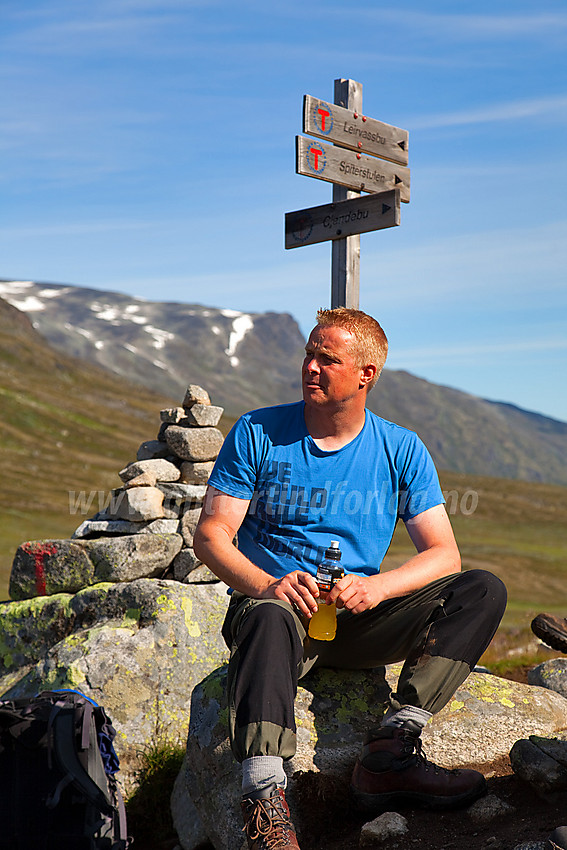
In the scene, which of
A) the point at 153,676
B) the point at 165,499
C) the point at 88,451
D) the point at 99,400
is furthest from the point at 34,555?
the point at 99,400

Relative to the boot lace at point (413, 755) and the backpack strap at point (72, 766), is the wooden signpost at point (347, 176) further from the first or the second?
the backpack strap at point (72, 766)

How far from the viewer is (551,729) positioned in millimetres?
6219

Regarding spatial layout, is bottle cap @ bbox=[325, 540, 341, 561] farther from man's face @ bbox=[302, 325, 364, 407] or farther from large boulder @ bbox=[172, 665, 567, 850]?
large boulder @ bbox=[172, 665, 567, 850]

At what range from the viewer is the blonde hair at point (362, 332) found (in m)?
5.72

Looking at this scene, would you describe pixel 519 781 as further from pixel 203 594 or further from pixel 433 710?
pixel 203 594

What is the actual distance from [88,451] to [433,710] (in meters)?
116

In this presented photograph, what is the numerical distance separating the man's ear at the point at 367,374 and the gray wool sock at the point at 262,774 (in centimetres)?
259

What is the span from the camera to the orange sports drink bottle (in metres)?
5.04

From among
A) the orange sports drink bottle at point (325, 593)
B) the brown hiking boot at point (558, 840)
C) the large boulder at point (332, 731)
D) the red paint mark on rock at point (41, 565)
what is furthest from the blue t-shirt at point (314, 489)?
the red paint mark on rock at point (41, 565)

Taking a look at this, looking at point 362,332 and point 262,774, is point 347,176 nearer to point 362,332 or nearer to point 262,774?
point 362,332

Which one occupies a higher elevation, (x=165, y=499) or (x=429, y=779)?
(x=165, y=499)

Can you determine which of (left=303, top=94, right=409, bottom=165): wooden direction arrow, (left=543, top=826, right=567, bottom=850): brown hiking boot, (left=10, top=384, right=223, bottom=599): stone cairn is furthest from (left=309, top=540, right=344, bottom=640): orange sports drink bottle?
(left=303, top=94, right=409, bottom=165): wooden direction arrow

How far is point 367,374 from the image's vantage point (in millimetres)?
5801

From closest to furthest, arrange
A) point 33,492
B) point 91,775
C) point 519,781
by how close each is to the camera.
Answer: point 91,775 → point 519,781 → point 33,492
